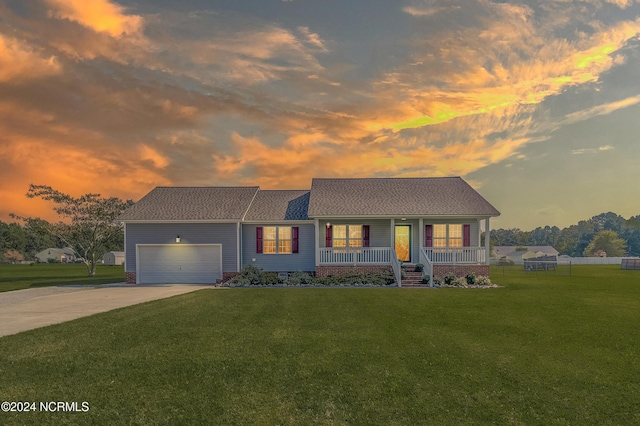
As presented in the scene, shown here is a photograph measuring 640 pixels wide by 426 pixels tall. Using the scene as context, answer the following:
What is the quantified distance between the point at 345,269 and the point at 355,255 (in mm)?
1010

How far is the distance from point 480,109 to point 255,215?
48.8 feet

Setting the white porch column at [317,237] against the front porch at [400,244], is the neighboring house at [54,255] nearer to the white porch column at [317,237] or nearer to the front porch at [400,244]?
the white porch column at [317,237]

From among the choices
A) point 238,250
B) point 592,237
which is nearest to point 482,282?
point 238,250

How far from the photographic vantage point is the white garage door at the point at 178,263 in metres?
24.1

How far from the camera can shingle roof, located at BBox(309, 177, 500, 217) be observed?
2347 cm

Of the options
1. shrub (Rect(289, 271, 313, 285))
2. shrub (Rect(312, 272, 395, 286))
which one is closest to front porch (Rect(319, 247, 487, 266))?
shrub (Rect(312, 272, 395, 286))

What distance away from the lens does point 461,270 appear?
22.6 metres

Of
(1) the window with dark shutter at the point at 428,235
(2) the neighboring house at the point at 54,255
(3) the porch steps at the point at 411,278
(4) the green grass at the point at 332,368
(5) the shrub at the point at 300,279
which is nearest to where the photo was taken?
(4) the green grass at the point at 332,368

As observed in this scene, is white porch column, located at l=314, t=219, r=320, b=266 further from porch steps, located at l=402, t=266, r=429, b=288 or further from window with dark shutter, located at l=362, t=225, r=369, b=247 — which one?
porch steps, located at l=402, t=266, r=429, b=288

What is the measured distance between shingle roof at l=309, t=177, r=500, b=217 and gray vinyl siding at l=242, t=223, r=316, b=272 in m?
1.91

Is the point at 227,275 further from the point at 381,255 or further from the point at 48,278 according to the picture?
the point at 48,278

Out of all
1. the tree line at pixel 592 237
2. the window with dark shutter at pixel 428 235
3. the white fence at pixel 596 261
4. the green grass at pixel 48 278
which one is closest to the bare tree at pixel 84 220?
the green grass at pixel 48 278

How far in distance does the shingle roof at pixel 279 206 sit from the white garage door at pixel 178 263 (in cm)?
340

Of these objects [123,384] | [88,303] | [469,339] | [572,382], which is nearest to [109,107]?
[88,303]
